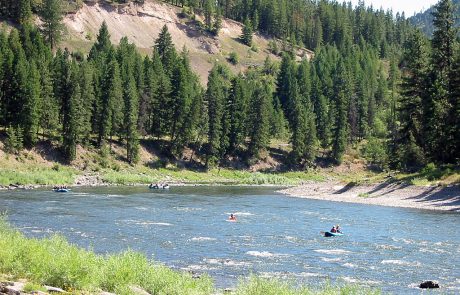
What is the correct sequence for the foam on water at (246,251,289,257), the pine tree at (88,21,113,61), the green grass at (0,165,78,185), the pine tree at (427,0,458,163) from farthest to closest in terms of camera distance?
1. the pine tree at (88,21,113,61)
2. the green grass at (0,165,78,185)
3. the pine tree at (427,0,458,163)
4. the foam on water at (246,251,289,257)

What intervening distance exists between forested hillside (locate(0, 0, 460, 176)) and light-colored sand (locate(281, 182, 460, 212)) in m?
7.63

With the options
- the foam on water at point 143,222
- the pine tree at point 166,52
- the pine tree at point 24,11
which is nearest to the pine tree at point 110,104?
the pine tree at point 166,52

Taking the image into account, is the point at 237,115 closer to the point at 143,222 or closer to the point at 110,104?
the point at 110,104

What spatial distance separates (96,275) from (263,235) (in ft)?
78.3

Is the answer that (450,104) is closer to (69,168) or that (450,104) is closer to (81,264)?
(69,168)

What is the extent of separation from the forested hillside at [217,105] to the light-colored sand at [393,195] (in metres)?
7.63

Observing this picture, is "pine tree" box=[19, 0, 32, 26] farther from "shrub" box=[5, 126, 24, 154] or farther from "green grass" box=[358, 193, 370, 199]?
"green grass" box=[358, 193, 370, 199]

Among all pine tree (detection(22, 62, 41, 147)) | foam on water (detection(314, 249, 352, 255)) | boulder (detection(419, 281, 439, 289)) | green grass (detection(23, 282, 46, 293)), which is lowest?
foam on water (detection(314, 249, 352, 255))

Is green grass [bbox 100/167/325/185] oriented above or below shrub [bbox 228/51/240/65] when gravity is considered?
below

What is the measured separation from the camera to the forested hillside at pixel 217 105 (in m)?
80.5

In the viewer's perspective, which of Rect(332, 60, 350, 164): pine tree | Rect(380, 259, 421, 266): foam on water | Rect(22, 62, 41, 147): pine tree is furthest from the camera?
Rect(332, 60, 350, 164): pine tree

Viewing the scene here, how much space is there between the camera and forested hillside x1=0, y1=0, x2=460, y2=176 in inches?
3169

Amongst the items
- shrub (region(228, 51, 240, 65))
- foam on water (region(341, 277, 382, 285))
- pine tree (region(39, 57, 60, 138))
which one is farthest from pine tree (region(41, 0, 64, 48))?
foam on water (region(341, 277, 382, 285))

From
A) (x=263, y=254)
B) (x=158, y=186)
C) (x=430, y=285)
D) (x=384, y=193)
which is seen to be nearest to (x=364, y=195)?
(x=384, y=193)
